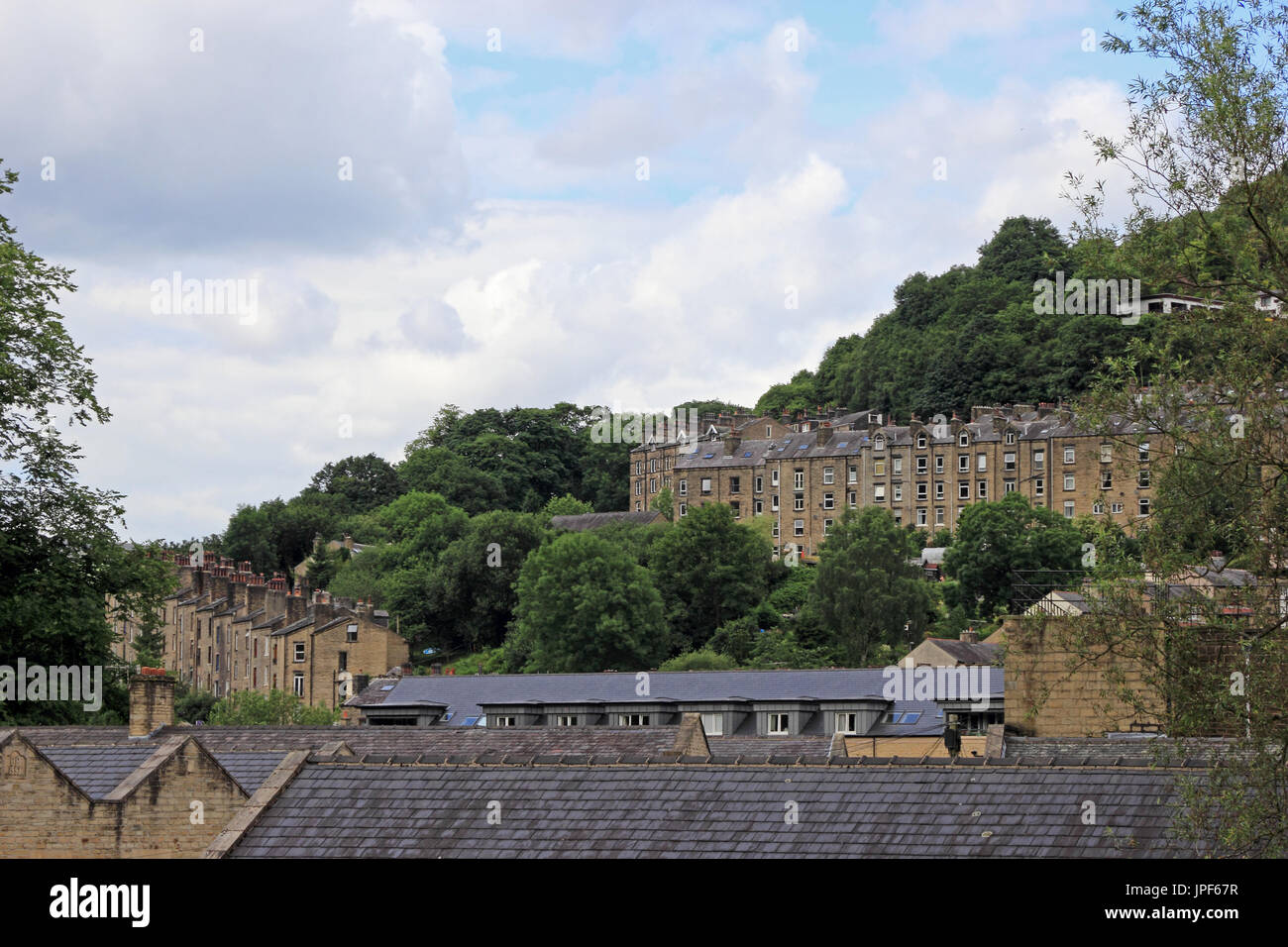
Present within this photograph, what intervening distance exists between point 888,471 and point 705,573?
3149 cm

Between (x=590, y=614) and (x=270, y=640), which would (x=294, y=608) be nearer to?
(x=270, y=640)

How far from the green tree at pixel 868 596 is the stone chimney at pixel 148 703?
65014 millimetres

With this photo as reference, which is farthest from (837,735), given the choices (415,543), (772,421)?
(772,421)

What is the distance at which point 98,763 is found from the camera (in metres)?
33.1

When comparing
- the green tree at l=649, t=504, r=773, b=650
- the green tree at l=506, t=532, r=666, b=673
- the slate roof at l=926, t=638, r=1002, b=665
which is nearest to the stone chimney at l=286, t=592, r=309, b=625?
the green tree at l=506, t=532, r=666, b=673

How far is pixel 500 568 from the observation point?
411 feet

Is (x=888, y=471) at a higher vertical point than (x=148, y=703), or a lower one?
higher

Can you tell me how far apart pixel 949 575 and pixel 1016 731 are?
268ft

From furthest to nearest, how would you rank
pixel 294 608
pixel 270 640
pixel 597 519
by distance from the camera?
pixel 597 519 < pixel 294 608 < pixel 270 640

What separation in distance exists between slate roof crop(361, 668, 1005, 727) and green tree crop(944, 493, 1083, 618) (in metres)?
41.5

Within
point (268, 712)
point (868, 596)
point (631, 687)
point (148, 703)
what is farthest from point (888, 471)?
point (148, 703)

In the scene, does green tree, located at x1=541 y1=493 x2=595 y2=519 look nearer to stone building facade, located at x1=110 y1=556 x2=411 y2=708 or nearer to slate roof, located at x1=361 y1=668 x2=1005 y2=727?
stone building facade, located at x1=110 y1=556 x2=411 y2=708

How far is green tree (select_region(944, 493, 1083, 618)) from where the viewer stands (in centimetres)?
10956
